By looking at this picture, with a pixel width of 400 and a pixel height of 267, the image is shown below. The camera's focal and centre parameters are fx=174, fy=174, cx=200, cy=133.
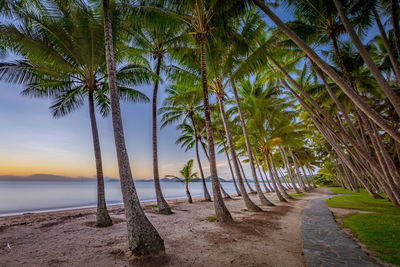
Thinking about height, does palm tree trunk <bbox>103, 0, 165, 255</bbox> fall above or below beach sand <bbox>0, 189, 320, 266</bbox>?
above

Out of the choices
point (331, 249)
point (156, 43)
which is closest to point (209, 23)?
point (156, 43)

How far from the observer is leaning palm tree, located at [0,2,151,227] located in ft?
19.6

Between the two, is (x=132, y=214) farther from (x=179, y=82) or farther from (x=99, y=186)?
(x=179, y=82)

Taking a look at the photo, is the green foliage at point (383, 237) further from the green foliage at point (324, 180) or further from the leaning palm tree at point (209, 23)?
the green foliage at point (324, 180)

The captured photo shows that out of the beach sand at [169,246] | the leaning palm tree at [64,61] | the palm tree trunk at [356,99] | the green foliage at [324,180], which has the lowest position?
the green foliage at [324,180]

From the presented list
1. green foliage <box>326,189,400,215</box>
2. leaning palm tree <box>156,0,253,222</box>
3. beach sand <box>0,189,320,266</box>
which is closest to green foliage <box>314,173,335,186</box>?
green foliage <box>326,189,400,215</box>

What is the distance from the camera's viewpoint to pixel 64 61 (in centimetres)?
677

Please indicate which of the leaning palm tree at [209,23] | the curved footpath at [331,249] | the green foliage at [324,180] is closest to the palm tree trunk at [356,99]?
the leaning palm tree at [209,23]

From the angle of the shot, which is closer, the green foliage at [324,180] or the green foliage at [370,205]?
the green foliage at [370,205]

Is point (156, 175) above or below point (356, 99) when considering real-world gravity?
below

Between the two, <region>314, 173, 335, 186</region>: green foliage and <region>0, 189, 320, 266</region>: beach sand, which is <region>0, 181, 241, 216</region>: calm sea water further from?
<region>314, 173, 335, 186</region>: green foliage

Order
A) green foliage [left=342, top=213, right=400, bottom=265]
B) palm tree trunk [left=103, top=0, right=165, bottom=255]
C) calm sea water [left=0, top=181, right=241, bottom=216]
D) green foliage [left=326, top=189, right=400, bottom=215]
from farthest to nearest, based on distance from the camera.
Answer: calm sea water [left=0, top=181, right=241, bottom=216]
green foliage [left=326, top=189, right=400, bottom=215]
palm tree trunk [left=103, top=0, right=165, bottom=255]
green foliage [left=342, top=213, right=400, bottom=265]

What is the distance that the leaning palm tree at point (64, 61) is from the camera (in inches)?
236

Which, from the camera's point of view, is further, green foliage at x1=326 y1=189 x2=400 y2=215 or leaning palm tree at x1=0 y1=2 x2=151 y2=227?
green foliage at x1=326 y1=189 x2=400 y2=215
